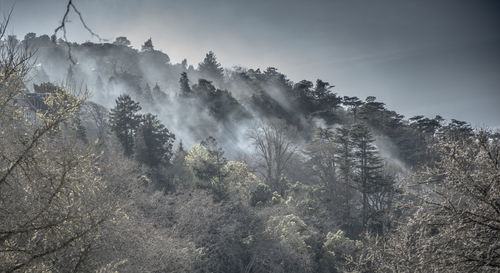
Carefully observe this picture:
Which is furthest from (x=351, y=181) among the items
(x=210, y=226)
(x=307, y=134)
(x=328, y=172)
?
(x=210, y=226)

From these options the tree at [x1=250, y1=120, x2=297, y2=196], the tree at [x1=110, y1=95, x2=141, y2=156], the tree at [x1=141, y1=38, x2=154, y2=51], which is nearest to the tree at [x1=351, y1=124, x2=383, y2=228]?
the tree at [x1=250, y1=120, x2=297, y2=196]

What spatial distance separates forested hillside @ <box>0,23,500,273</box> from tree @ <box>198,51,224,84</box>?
8.88m

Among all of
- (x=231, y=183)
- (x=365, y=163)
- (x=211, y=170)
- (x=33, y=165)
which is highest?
(x=211, y=170)

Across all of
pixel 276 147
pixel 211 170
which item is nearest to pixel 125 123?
pixel 211 170

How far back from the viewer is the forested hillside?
16.6 ft

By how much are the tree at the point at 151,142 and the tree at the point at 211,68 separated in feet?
134

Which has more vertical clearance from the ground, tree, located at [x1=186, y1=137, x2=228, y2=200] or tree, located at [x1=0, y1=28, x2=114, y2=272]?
tree, located at [x1=186, y1=137, x2=228, y2=200]

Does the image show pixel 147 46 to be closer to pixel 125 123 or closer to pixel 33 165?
pixel 125 123

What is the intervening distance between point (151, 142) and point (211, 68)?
146 feet

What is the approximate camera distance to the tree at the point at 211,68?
7082 cm

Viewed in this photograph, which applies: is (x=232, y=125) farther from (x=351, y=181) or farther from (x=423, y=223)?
(x=423, y=223)

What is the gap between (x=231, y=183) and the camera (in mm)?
27594

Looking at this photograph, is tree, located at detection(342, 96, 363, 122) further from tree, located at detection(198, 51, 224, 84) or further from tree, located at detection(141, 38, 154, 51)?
tree, located at detection(141, 38, 154, 51)

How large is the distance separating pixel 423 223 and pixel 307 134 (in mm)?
41935
